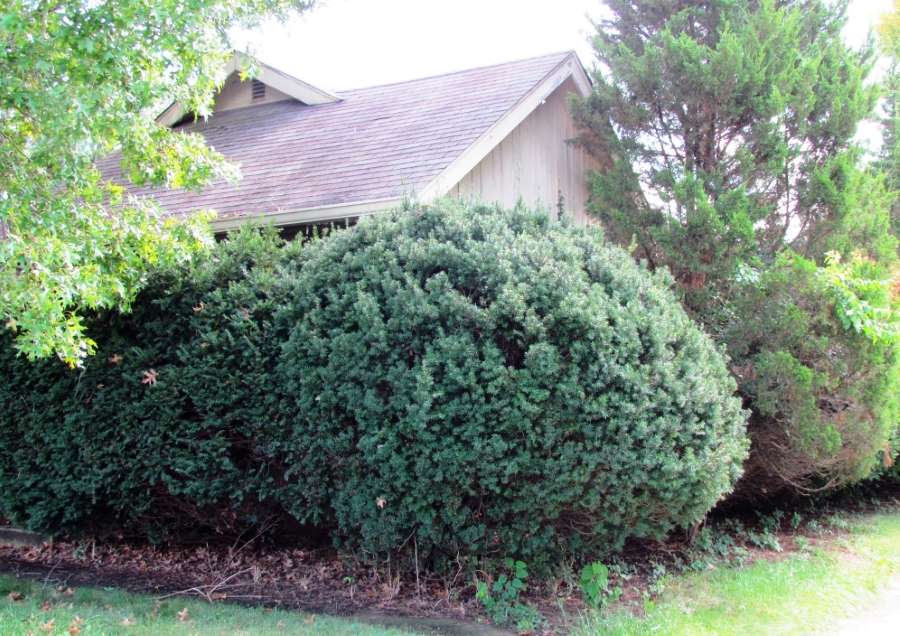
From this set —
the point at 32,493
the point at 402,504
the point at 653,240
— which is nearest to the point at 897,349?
the point at 653,240

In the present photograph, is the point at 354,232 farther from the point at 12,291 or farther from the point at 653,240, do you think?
the point at 653,240

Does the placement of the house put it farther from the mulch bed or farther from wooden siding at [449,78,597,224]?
the mulch bed

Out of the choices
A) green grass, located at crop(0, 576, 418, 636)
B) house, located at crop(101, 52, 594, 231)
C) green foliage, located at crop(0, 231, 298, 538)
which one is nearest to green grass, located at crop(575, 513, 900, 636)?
green grass, located at crop(0, 576, 418, 636)

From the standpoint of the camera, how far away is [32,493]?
7.66 m

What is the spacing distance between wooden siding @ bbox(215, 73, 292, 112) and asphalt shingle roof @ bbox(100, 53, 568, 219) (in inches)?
8.3

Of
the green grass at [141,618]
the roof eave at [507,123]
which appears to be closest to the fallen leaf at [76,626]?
the green grass at [141,618]

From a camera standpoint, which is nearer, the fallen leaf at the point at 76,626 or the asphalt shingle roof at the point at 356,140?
the fallen leaf at the point at 76,626

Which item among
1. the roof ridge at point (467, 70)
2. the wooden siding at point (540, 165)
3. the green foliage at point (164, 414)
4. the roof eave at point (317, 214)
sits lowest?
the green foliage at point (164, 414)

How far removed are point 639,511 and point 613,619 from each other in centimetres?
78

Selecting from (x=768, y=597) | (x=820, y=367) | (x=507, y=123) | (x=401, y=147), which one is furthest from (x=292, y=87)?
(x=768, y=597)

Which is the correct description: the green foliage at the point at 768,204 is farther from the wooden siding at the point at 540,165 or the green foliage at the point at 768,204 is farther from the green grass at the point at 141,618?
the green grass at the point at 141,618

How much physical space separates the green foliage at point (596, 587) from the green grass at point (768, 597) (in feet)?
0.68

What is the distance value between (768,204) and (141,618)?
7.49 meters

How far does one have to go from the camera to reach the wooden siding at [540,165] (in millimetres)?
10672
